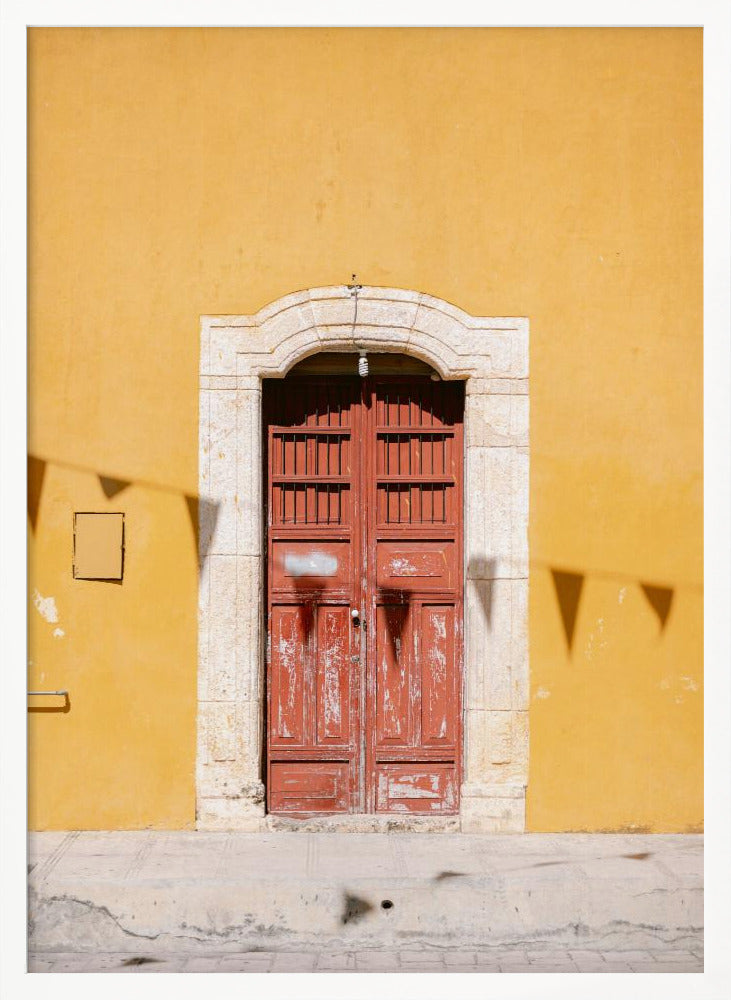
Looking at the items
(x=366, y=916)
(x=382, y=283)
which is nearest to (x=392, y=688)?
(x=366, y=916)

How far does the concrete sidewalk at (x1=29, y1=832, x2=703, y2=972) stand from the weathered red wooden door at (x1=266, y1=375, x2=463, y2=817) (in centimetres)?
75

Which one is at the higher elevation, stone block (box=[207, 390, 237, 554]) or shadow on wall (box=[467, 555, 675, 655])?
stone block (box=[207, 390, 237, 554])

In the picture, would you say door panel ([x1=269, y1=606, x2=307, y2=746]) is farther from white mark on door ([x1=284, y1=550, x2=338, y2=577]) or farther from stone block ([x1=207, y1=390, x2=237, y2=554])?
stone block ([x1=207, y1=390, x2=237, y2=554])

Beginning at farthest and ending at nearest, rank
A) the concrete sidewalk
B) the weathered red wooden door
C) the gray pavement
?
1. the weathered red wooden door
2. the concrete sidewalk
3. the gray pavement

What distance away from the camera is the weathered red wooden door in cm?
555

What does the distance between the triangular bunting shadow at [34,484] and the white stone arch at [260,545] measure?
0.83 meters

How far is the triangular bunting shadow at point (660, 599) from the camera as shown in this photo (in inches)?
213

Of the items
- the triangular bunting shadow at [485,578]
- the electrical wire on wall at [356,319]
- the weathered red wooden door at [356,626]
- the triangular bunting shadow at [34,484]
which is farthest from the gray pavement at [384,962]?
the electrical wire on wall at [356,319]

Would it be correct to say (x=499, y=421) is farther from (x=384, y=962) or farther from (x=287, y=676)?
(x=384, y=962)

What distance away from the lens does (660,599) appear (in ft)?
17.7

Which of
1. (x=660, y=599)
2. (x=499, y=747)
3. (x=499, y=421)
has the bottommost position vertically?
(x=499, y=747)

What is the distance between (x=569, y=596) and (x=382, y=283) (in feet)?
6.20

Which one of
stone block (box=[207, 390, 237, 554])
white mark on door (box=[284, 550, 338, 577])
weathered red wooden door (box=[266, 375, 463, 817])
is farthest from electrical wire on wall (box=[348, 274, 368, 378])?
white mark on door (box=[284, 550, 338, 577])

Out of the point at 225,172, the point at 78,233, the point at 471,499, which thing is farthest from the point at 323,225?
the point at 471,499
